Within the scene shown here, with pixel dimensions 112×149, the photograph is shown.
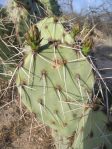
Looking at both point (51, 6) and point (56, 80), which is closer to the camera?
point (56, 80)

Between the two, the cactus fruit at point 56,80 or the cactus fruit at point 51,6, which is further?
the cactus fruit at point 51,6

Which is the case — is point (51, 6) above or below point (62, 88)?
above

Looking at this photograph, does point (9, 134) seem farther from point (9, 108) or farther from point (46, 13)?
point (46, 13)

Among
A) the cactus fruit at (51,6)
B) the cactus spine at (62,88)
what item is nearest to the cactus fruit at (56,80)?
the cactus spine at (62,88)

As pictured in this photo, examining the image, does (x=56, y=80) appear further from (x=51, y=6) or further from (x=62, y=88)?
(x=51, y=6)

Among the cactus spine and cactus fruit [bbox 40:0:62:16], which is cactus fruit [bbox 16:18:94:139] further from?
cactus fruit [bbox 40:0:62:16]

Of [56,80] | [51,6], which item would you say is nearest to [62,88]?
[56,80]

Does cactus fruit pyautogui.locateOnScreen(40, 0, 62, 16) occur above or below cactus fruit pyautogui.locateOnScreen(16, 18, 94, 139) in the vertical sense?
above

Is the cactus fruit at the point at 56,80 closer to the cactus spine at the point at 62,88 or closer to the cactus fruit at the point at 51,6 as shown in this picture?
the cactus spine at the point at 62,88

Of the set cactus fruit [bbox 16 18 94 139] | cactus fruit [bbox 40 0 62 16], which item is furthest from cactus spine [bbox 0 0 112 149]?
cactus fruit [bbox 40 0 62 16]
